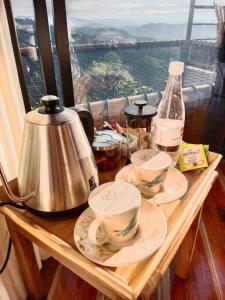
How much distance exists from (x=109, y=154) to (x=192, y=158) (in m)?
0.26

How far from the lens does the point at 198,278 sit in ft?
3.64

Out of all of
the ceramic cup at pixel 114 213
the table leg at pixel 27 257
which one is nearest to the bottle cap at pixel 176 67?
the ceramic cup at pixel 114 213

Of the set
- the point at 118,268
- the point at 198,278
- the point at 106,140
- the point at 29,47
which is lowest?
the point at 198,278

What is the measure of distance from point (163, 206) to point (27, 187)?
13.4 inches

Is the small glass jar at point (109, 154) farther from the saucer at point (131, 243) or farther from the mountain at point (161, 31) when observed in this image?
the mountain at point (161, 31)

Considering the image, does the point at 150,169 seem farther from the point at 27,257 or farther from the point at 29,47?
the point at 29,47

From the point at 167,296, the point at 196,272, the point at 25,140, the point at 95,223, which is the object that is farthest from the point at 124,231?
the point at 196,272

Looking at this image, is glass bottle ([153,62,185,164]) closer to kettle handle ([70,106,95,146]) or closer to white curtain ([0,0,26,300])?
kettle handle ([70,106,95,146])

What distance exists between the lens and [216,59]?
69.4 inches

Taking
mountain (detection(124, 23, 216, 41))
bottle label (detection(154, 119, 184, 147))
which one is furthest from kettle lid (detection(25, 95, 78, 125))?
mountain (detection(124, 23, 216, 41))

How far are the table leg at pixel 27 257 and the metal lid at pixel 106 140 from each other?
322 millimetres

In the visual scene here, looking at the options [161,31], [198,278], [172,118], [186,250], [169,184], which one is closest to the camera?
[169,184]

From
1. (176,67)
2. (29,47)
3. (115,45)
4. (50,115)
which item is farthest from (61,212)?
(115,45)

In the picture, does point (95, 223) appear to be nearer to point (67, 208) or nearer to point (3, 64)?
point (67, 208)
